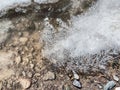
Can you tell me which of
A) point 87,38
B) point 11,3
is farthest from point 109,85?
point 11,3

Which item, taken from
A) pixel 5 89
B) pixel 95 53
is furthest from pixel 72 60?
pixel 5 89

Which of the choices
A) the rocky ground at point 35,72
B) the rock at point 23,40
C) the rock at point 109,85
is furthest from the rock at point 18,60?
the rock at point 109,85

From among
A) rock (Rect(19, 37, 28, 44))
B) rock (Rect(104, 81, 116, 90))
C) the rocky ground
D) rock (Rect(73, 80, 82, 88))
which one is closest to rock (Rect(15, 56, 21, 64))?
the rocky ground

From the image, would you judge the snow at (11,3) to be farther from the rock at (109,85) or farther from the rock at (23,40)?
the rock at (109,85)

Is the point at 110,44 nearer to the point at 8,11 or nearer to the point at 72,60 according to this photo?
the point at 72,60

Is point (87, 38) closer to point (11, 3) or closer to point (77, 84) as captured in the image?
point (77, 84)
